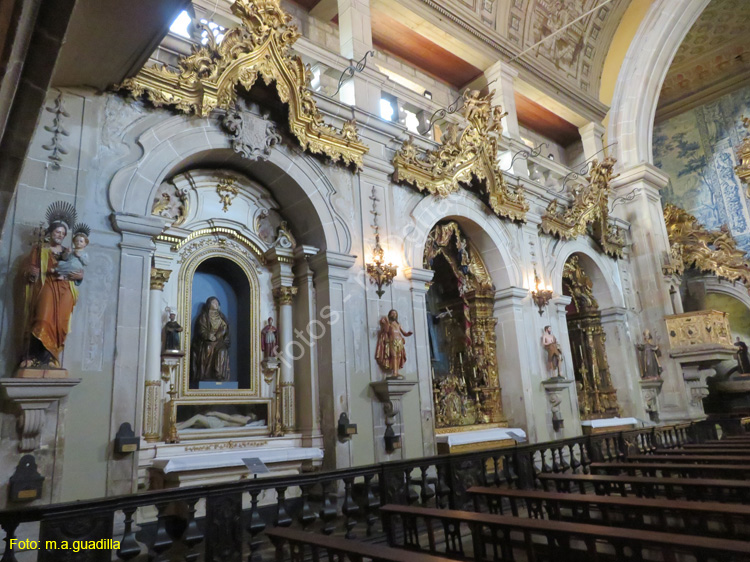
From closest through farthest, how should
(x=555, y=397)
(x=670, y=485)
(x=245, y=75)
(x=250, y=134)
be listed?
(x=670, y=485) < (x=245, y=75) < (x=250, y=134) < (x=555, y=397)

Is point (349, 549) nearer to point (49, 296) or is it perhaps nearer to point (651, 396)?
point (49, 296)

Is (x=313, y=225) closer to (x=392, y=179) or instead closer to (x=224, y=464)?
(x=392, y=179)

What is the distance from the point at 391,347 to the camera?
8039mm

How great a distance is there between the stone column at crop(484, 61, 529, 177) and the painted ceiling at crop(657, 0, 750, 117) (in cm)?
832

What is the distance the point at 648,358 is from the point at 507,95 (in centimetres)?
727

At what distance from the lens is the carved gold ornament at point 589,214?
12.3 metres

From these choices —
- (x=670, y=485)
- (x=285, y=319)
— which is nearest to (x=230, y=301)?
(x=285, y=319)

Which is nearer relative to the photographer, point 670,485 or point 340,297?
point 670,485

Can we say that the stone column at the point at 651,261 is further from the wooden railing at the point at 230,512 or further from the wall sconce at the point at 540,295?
the wooden railing at the point at 230,512

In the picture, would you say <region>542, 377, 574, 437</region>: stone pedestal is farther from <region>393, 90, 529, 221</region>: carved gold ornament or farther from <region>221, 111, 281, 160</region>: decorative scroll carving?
<region>221, 111, 281, 160</region>: decorative scroll carving

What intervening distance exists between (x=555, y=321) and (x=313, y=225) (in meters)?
5.99

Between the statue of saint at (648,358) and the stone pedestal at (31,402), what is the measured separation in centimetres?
1299

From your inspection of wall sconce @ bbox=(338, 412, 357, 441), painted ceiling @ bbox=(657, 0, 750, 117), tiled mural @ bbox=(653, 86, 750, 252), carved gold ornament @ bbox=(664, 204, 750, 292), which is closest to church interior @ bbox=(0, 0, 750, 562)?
wall sconce @ bbox=(338, 412, 357, 441)

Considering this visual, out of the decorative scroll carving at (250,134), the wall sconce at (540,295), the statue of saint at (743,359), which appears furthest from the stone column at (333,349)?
the statue of saint at (743,359)
